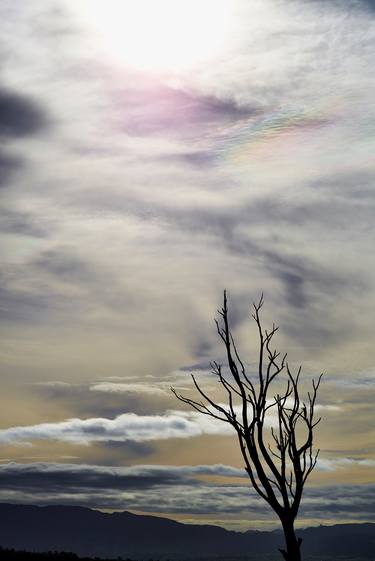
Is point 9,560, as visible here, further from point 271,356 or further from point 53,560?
point 271,356

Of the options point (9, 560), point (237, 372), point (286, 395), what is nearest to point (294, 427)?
point (286, 395)

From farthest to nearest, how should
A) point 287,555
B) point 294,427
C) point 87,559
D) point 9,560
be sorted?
point 87,559 < point 9,560 < point 294,427 < point 287,555

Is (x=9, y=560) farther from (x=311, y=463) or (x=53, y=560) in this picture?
(x=311, y=463)

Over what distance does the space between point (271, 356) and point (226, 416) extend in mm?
1687

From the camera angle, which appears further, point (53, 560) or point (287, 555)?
point (53, 560)

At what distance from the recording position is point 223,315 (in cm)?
1589

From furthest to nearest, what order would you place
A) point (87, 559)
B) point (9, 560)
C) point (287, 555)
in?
point (87, 559), point (9, 560), point (287, 555)

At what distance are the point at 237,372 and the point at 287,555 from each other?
11.6 feet

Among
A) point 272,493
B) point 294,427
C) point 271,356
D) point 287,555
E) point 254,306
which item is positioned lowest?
point 287,555

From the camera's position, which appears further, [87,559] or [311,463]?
[87,559]

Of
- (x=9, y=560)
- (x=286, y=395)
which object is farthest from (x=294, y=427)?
(x=9, y=560)

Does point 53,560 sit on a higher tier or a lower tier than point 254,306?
lower

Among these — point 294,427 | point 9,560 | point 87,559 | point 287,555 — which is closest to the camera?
point 287,555

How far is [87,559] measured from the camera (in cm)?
3250
